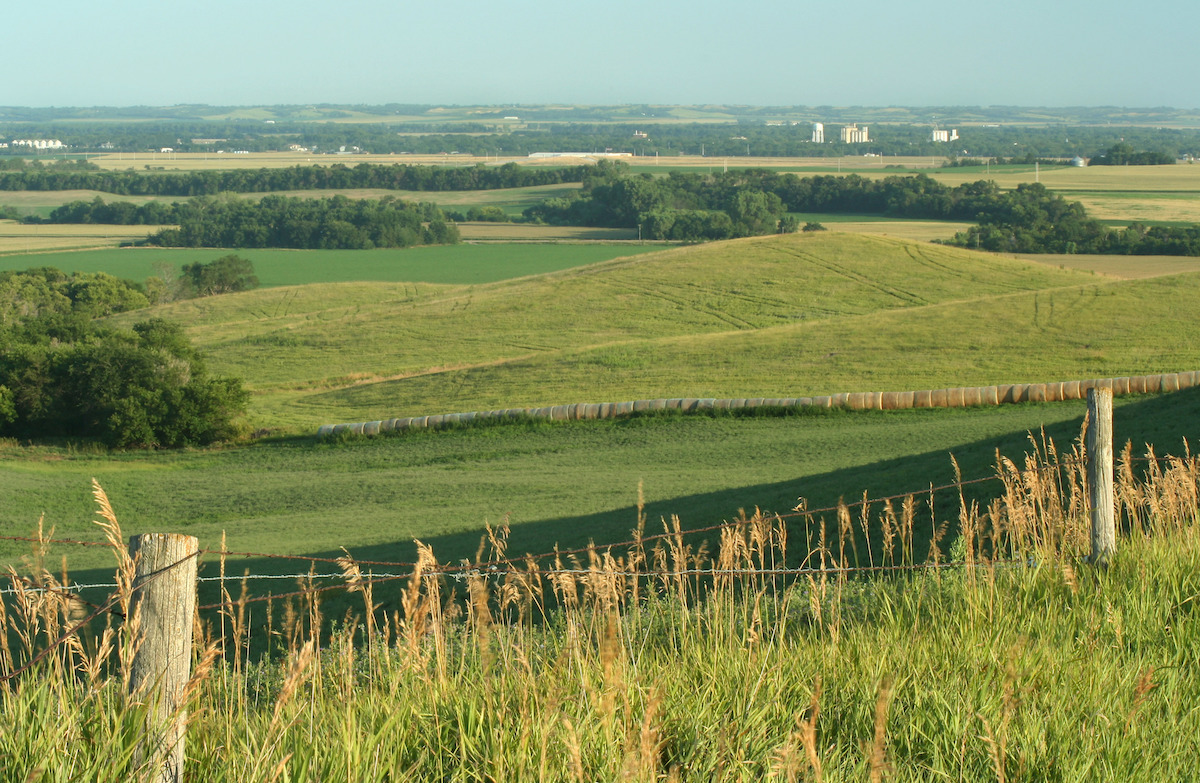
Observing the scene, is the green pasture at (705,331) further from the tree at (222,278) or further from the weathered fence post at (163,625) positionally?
the weathered fence post at (163,625)

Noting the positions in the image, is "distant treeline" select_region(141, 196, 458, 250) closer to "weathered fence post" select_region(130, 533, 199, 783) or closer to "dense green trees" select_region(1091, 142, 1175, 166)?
"dense green trees" select_region(1091, 142, 1175, 166)

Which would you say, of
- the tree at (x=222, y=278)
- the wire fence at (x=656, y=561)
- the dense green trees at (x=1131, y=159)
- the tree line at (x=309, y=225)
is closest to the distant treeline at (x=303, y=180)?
the tree line at (x=309, y=225)

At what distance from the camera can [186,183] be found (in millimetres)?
141250

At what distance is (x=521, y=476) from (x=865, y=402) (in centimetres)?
815

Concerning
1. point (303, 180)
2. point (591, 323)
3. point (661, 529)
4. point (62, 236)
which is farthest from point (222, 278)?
point (303, 180)

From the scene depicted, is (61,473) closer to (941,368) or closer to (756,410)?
(756,410)

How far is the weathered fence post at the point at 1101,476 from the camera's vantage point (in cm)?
516

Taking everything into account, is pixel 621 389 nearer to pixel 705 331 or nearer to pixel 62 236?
pixel 705 331

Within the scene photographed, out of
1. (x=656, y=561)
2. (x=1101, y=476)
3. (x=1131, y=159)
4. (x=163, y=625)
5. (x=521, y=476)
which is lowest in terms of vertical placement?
(x=521, y=476)

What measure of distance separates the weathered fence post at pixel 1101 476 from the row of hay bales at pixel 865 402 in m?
15.5

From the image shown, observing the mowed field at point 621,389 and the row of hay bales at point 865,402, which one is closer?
the mowed field at point 621,389

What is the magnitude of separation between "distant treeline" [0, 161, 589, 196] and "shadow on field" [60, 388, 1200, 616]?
12387 cm

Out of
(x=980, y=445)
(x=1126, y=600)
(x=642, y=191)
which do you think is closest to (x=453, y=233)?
(x=642, y=191)

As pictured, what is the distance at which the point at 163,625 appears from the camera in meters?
2.92
